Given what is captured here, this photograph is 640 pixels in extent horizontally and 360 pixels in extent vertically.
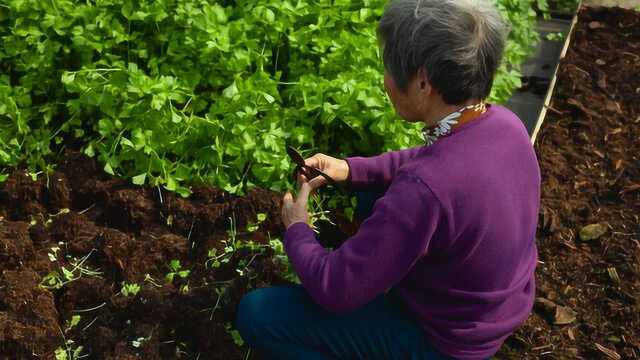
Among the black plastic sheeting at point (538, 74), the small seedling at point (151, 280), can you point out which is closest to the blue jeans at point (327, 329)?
the small seedling at point (151, 280)

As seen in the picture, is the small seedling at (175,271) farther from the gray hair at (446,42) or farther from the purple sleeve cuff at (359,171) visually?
the gray hair at (446,42)

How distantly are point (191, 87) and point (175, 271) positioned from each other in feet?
2.75

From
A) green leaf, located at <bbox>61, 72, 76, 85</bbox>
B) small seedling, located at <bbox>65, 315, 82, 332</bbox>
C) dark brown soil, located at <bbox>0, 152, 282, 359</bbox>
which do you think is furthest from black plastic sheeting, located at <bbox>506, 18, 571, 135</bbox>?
small seedling, located at <bbox>65, 315, 82, 332</bbox>

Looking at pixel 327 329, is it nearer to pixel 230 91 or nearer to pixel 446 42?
pixel 446 42

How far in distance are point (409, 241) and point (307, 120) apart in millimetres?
1497

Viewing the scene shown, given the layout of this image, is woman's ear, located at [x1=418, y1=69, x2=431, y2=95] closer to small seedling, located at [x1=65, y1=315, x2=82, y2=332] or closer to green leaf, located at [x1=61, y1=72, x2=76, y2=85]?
small seedling, located at [x1=65, y1=315, x2=82, y2=332]

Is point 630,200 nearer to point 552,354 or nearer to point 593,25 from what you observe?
point 552,354

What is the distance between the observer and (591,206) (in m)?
4.13

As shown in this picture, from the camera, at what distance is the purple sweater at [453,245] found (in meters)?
2.34

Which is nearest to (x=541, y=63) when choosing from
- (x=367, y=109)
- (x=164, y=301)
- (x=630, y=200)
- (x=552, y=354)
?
(x=630, y=200)

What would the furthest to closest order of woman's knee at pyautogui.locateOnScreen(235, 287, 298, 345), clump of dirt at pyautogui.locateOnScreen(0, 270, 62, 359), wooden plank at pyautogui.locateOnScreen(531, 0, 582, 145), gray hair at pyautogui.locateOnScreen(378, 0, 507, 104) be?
wooden plank at pyautogui.locateOnScreen(531, 0, 582, 145)
clump of dirt at pyautogui.locateOnScreen(0, 270, 62, 359)
woman's knee at pyautogui.locateOnScreen(235, 287, 298, 345)
gray hair at pyautogui.locateOnScreen(378, 0, 507, 104)

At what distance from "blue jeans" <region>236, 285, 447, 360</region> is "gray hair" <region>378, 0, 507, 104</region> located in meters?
0.75

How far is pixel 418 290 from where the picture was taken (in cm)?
263

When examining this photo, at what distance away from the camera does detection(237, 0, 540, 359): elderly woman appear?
231cm
